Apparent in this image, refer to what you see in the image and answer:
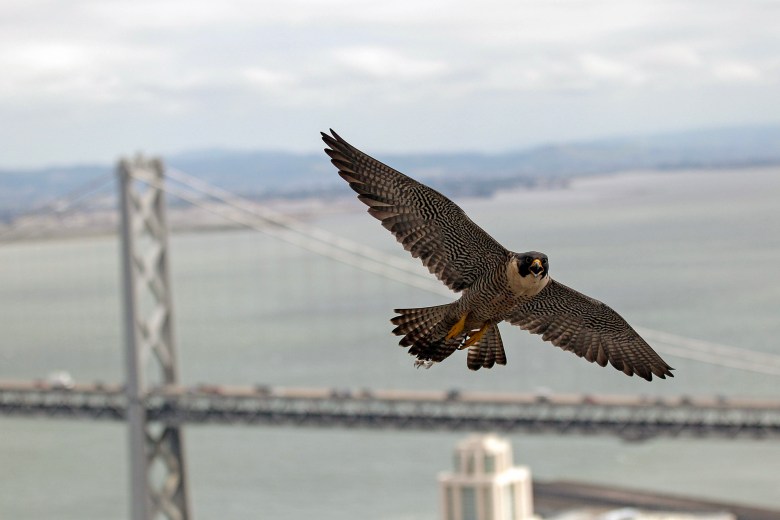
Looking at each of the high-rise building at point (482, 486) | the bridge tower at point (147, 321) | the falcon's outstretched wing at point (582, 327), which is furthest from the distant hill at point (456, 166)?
the falcon's outstretched wing at point (582, 327)

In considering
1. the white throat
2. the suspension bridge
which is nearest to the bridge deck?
the suspension bridge

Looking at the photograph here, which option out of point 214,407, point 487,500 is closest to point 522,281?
point 487,500

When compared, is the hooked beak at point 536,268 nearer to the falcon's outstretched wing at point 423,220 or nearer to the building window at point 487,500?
the falcon's outstretched wing at point 423,220

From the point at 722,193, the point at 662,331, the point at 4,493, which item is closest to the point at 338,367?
the point at 662,331

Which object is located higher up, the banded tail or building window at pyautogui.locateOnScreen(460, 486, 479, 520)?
the banded tail

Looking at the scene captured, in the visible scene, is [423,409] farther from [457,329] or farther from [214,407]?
[457,329]

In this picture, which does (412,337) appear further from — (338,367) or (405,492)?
(338,367)

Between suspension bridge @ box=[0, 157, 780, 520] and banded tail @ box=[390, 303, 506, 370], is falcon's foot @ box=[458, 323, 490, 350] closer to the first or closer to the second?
banded tail @ box=[390, 303, 506, 370]

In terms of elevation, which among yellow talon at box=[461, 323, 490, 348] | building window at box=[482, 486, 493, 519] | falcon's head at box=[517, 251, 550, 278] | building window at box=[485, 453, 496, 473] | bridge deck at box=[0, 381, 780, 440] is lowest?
building window at box=[482, 486, 493, 519]
